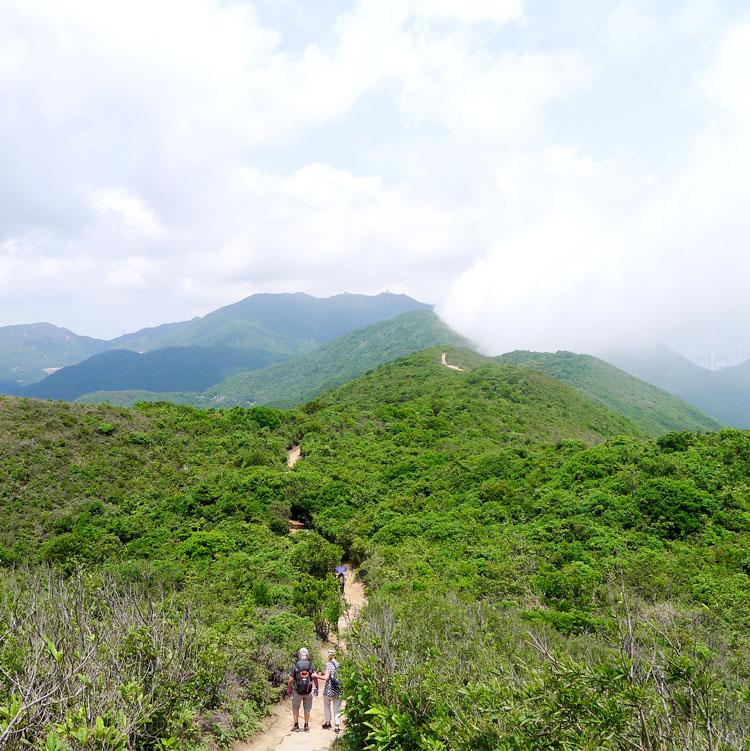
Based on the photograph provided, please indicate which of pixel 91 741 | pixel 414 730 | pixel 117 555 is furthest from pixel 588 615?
pixel 117 555

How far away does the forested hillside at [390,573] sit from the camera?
5.11 m

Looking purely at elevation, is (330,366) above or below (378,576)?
above

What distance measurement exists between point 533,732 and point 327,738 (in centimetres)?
615

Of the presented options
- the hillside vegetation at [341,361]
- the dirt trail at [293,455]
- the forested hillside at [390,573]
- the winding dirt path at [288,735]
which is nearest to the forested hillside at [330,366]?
the hillside vegetation at [341,361]

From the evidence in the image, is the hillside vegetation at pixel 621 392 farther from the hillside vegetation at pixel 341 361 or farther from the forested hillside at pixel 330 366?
the forested hillside at pixel 330 366

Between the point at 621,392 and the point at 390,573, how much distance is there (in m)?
93.4

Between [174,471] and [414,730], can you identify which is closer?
[414,730]

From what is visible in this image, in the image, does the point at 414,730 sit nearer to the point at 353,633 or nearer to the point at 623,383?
the point at 353,633

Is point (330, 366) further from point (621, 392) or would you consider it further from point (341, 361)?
point (621, 392)

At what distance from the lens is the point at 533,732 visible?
476 centimetres

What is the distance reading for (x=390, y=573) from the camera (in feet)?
53.6

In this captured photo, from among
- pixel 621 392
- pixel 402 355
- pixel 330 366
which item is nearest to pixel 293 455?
pixel 621 392

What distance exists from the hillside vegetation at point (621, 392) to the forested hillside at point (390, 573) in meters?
50.9

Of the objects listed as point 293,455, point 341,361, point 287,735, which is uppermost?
point 341,361
